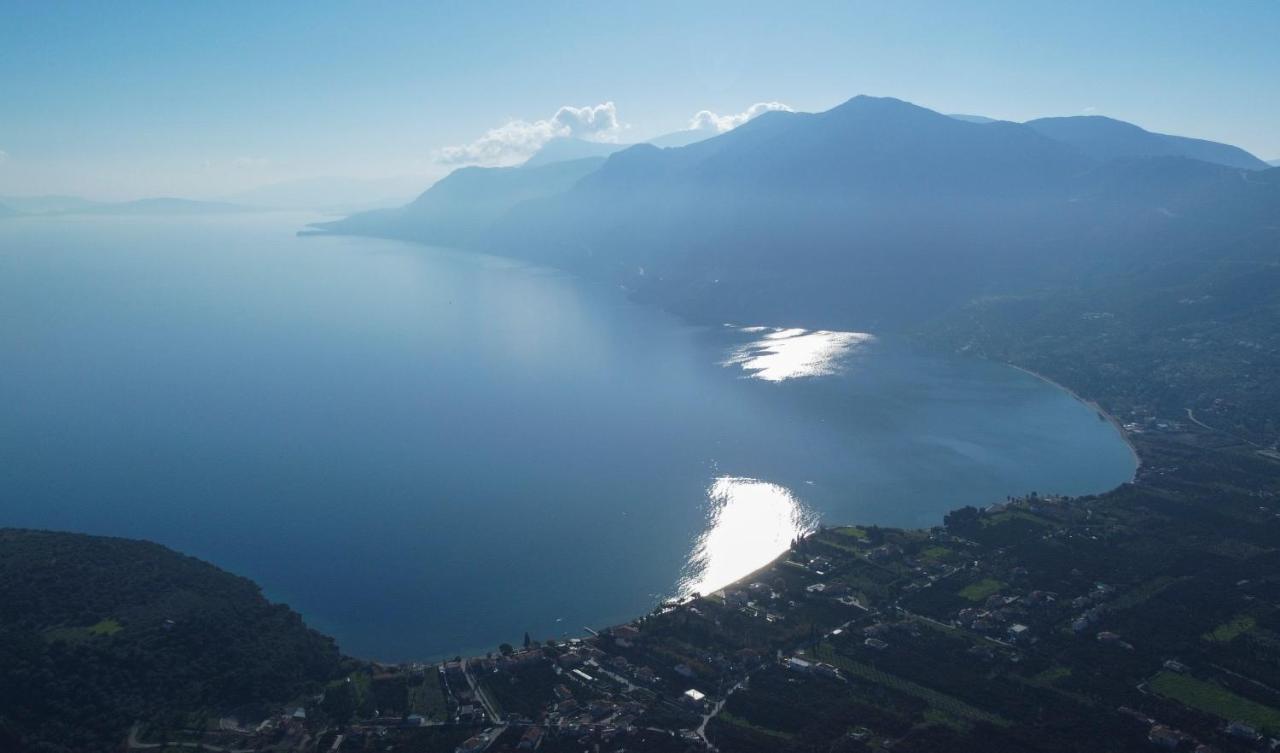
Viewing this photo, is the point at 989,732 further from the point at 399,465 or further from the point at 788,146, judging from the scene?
the point at 788,146

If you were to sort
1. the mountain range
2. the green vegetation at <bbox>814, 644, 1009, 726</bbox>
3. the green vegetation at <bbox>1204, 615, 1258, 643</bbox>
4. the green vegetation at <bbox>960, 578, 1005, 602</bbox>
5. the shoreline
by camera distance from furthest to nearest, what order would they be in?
the mountain range
the shoreline
the green vegetation at <bbox>960, 578, 1005, 602</bbox>
the green vegetation at <bbox>1204, 615, 1258, 643</bbox>
the green vegetation at <bbox>814, 644, 1009, 726</bbox>

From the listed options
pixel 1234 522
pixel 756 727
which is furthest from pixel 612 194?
pixel 756 727

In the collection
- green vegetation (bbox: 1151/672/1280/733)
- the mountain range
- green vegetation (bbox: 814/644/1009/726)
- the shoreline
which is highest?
the mountain range

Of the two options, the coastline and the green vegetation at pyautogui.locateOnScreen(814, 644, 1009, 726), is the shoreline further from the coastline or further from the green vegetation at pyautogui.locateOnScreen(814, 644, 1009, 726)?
the green vegetation at pyautogui.locateOnScreen(814, 644, 1009, 726)

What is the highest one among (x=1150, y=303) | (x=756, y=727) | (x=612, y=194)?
(x=612, y=194)

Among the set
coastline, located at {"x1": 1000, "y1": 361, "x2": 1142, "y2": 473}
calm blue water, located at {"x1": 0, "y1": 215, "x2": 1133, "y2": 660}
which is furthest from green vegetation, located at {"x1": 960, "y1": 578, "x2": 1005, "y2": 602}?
coastline, located at {"x1": 1000, "y1": 361, "x2": 1142, "y2": 473}

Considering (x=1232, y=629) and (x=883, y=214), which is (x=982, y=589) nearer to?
(x=1232, y=629)
